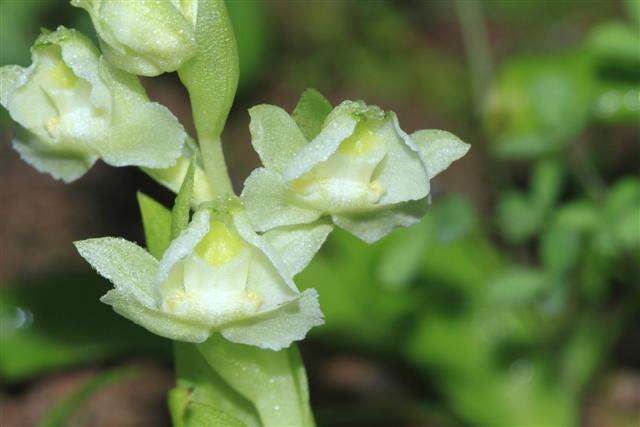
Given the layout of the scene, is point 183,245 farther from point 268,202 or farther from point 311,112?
point 311,112

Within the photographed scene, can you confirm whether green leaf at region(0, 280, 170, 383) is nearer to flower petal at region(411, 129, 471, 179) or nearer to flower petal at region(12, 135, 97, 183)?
flower petal at region(12, 135, 97, 183)

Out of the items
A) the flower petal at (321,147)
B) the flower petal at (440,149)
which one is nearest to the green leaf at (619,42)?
the flower petal at (440,149)

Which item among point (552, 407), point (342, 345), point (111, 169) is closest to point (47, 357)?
point (342, 345)

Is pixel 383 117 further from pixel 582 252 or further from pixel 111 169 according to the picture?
pixel 111 169

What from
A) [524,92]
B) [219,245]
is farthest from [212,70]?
[524,92]

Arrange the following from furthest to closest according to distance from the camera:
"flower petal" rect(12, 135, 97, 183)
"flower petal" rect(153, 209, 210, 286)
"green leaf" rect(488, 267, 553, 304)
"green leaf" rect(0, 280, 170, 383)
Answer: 1. "green leaf" rect(0, 280, 170, 383)
2. "green leaf" rect(488, 267, 553, 304)
3. "flower petal" rect(12, 135, 97, 183)
4. "flower petal" rect(153, 209, 210, 286)

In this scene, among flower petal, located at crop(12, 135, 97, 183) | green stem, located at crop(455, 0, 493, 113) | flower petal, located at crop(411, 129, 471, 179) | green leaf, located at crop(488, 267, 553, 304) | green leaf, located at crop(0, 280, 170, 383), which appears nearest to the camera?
flower petal, located at crop(411, 129, 471, 179)

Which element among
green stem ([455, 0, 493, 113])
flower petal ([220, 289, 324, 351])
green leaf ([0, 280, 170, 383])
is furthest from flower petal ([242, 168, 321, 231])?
green stem ([455, 0, 493, 113])
